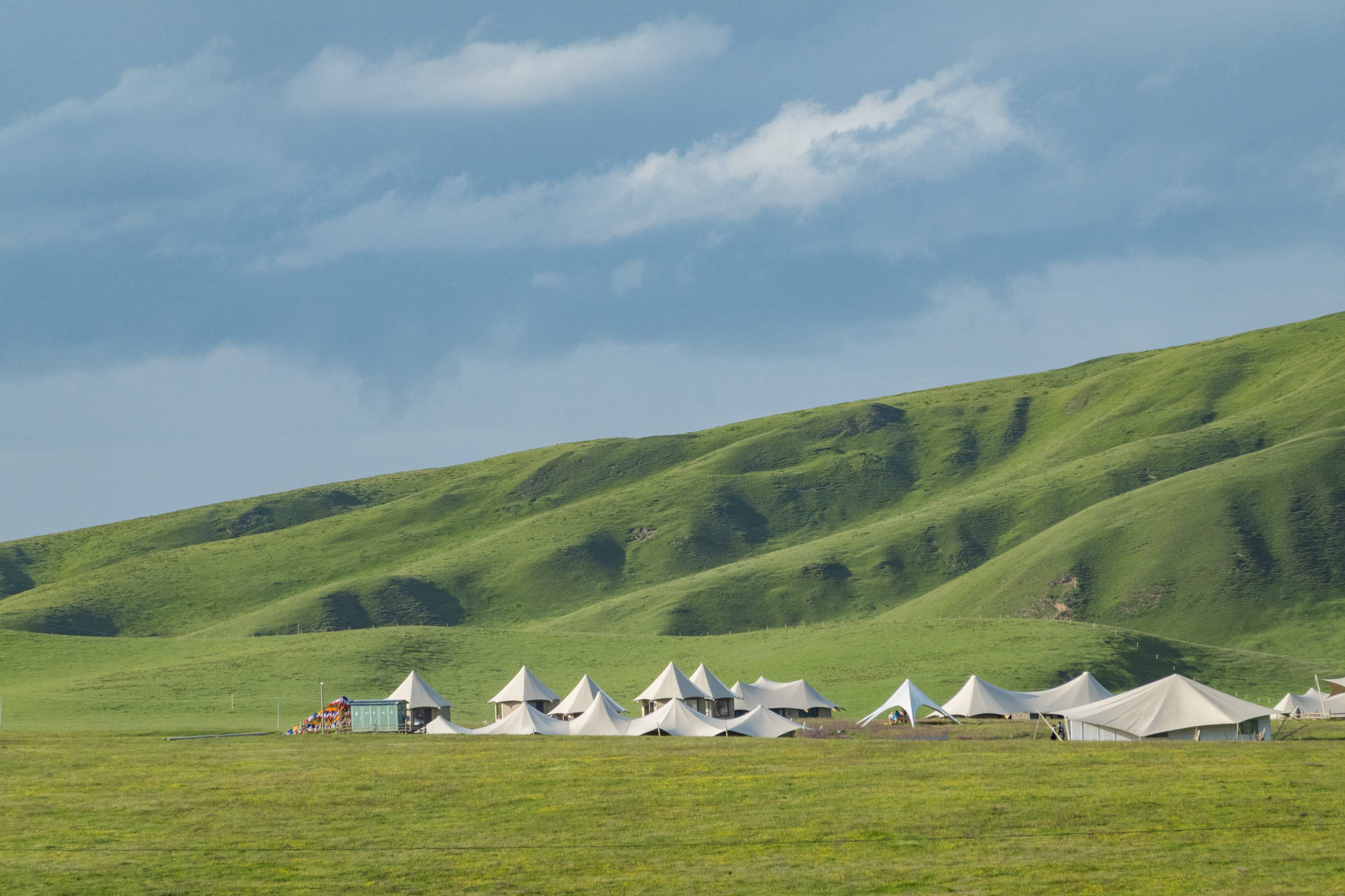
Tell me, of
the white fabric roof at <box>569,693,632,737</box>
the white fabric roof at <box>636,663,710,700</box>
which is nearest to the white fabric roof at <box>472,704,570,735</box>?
the white fabric roof at <box>569,693,632,737</box>

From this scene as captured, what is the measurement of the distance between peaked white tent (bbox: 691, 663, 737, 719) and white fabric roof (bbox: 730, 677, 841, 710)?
401 centimetres

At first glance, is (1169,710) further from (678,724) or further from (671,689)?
(671,689)

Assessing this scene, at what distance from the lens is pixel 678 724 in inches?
2251

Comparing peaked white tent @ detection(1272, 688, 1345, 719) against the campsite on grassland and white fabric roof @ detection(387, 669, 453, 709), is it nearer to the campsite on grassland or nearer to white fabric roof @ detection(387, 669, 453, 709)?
the campsite on grassland

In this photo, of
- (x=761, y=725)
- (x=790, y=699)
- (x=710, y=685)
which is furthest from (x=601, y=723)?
(x=790, y=699)

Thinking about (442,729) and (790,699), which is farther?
(790,699)

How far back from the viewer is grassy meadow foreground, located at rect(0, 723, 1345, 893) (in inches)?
932

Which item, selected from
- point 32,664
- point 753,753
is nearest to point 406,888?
point 753,753

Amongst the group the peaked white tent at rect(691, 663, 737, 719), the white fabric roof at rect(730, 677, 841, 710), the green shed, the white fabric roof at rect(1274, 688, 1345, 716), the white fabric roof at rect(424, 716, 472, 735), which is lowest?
the white fabric roof at rect(1274, 688, 1345, 716)

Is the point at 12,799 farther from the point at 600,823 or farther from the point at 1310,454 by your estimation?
the point at 1310,454

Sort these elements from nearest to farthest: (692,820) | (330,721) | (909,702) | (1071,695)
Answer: (692,820)
(330,721)
(909,702)
(1071,695)

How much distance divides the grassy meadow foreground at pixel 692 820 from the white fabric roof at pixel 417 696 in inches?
866

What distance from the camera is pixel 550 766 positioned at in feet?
137

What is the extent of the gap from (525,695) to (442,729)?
10.4 meters
